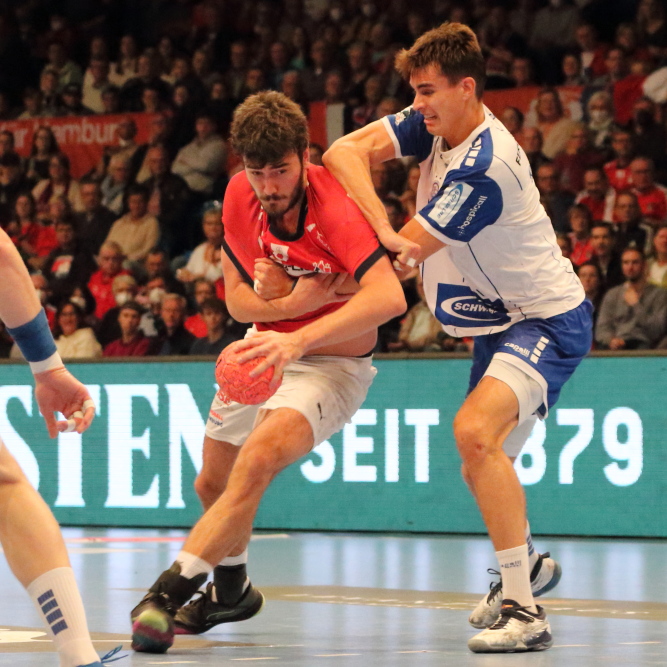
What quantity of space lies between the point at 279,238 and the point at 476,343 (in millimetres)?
1065

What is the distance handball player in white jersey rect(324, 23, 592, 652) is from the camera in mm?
5234

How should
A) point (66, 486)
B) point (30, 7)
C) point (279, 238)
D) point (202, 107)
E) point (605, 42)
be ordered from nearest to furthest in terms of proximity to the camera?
point (279, 238)
point (66, 486)
point (605, 42)
point (202, 107)
point (30, 7)

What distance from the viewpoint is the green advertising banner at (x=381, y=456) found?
931 centimetres

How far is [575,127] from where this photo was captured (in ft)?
40.2

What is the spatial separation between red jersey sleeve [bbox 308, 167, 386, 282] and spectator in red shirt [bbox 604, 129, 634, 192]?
6692 mm

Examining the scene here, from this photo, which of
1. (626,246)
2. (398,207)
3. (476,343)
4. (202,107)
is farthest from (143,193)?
(476,343)

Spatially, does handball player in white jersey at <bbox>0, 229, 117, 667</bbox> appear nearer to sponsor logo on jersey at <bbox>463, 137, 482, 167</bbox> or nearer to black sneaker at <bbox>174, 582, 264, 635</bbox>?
black sneaker at <bbox>174, 582, 264, 635</bbox>

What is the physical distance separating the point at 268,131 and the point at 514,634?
6.75ft

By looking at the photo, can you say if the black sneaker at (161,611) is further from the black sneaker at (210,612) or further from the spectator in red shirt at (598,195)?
the spectator in red shirt at (598,195)

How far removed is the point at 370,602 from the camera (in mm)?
6426

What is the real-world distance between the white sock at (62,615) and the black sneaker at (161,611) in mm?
1184

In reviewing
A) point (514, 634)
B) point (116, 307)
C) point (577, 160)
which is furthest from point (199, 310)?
point (514, 634)

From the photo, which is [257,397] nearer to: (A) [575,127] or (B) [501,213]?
(B) [501,213]

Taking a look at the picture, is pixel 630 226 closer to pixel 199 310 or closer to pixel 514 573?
pixel 199 310
